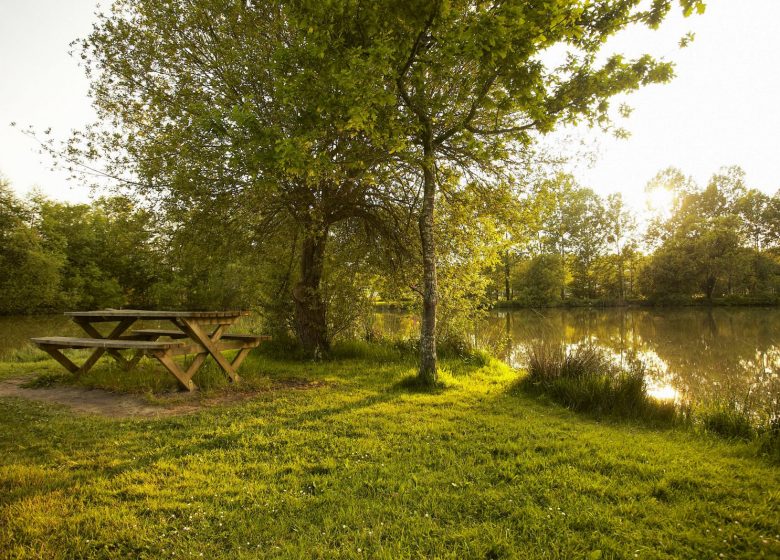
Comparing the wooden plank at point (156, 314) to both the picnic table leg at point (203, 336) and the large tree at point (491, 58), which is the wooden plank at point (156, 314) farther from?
the large tree at point (491, 58)

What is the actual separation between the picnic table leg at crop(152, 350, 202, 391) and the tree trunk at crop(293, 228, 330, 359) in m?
3.68

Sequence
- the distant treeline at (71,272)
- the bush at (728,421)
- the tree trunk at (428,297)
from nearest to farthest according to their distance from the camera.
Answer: the bush at (728,421) → the tree trunk at (428,297) → the distant treeline at (71,272)

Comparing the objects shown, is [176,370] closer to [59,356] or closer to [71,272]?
[59,356]

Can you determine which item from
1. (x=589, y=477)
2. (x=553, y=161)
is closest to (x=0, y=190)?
(x=553, y=161)

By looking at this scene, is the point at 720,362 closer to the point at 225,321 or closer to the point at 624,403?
the point at 624,403

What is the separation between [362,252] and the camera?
1006 centimetres

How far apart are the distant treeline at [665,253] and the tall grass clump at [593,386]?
29.2 metres

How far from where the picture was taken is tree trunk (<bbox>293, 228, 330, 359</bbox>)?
33.3 ft

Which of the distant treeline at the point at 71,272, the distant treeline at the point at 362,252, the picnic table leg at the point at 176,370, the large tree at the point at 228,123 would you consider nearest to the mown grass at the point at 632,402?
the distant treeline at the point at 362,252

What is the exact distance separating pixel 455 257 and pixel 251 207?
5.16 m

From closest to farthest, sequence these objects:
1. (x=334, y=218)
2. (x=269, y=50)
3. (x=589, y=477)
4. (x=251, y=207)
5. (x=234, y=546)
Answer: (x=234, y=546) → (x=589, y=477) → (x=269, y=50) → (x=251, y=207) → (x=334, y=218)

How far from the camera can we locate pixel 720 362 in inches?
438

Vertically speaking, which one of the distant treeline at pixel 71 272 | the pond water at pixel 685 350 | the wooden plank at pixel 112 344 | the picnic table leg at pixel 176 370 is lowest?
the pond water at pixel 685 350

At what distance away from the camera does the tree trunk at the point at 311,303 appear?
10.1 meters
